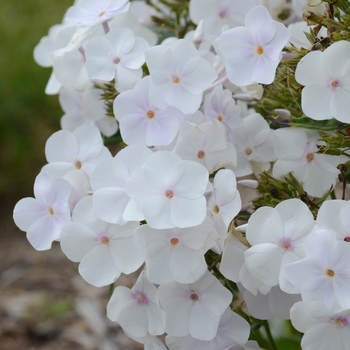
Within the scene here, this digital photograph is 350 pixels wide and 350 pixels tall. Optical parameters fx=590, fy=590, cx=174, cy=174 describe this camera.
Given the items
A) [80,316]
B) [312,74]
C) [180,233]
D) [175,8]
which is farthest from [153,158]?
[80,316]

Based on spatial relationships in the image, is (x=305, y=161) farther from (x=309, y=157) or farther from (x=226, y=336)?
(x=226, y=336)

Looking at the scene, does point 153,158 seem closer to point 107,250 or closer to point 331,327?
point 107,250

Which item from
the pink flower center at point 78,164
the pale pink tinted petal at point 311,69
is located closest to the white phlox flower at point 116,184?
the pink flower center at point 78,164

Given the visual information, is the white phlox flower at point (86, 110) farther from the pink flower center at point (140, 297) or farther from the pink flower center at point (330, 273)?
the pink flower center at point (330, 273)

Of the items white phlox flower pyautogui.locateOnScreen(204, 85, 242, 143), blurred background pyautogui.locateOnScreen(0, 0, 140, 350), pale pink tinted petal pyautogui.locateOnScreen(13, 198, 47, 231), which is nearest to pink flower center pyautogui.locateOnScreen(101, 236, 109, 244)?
pale pink tinted petal pyautogui.locateOnScreen(13, 198, 47, 231)

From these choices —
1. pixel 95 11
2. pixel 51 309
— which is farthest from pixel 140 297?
pixel 51 309

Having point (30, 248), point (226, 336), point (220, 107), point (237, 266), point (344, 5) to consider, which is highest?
point (344, 5)

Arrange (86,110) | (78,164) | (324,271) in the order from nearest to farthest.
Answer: (324,271)
(78,164)
(86,110)
